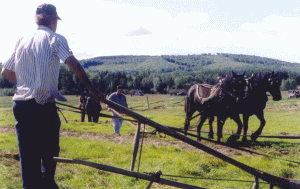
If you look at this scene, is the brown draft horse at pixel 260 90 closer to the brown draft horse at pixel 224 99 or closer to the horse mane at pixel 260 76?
the horse mane at pixel 260 76

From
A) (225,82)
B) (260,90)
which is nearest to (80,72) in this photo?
(225,82)

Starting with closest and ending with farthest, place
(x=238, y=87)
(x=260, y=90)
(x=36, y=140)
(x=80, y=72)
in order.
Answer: (x=80, y=72) → (x=36, y=140) → (x=238, y=87) → (x=260, y=90)

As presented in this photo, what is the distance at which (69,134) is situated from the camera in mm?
12891

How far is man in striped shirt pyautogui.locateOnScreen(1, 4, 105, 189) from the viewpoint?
127 inches

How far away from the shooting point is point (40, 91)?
3256 mm

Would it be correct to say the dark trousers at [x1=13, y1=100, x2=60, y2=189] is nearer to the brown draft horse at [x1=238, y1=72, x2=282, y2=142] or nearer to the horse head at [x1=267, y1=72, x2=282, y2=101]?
the brown draft horse at [x1=238, y1=72, x2=282, y2=142]

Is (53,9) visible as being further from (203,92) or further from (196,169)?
(203,92)

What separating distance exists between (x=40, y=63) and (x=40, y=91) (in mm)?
290

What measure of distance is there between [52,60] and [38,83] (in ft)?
0.91

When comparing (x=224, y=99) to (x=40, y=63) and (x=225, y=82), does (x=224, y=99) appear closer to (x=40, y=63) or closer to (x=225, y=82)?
(x=225, y=82)

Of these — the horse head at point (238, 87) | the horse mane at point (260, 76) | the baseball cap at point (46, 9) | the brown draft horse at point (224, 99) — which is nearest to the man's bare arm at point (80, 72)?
the baseball cap at point (46, 9)

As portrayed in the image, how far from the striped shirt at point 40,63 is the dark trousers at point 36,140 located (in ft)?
0.39

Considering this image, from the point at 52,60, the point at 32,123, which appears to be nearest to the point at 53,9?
the point at 52,60

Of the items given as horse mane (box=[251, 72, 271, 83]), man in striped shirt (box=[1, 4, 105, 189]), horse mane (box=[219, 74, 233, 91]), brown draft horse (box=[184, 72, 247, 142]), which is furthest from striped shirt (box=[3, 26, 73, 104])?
horse mane (box=[251, 72, 271, 83])
